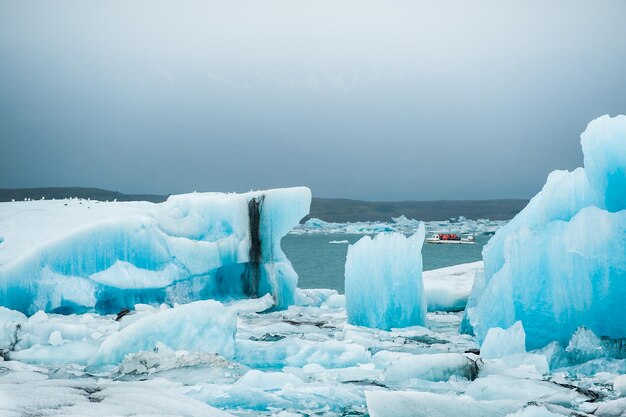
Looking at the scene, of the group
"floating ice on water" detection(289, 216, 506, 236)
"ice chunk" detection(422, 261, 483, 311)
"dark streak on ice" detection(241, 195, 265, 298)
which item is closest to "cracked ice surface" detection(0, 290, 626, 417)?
"ice chunk" detection(422, 261, 483, 311)

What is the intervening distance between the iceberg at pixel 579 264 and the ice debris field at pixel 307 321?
0.02m

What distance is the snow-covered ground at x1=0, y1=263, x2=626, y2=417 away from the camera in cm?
605

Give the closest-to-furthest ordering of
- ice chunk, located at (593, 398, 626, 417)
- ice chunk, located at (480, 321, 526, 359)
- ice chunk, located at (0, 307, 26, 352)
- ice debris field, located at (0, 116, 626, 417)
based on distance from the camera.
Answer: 1. ice chunk, located at (593, 398, 626, 417)
2. ice debris field, located at (0, 116, 626, 417)
3. ice chunk, located at (480, 321, 526, 359)
4. ice chunk, located at (0, 307, 26, 352)

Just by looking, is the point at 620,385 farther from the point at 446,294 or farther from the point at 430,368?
the point at 446,294

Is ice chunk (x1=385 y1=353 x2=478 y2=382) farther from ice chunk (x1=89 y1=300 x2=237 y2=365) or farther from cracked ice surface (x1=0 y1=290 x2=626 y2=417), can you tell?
ice chunk (x1=89 y1=300 x2=237 y2=365)

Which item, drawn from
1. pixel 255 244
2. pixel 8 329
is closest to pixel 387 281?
pixel 255 244

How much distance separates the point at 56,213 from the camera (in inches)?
641

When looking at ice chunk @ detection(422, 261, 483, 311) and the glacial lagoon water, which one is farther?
the glacial lagoon water

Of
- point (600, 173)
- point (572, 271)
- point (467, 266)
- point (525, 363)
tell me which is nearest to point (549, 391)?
point (525, 363)

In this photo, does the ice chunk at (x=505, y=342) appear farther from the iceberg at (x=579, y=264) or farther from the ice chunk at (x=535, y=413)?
the ice chunk at (x=535, y=413)

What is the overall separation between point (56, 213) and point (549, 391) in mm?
13052

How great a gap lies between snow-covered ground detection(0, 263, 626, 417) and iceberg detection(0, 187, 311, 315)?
160 cm

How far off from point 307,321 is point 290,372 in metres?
5.42

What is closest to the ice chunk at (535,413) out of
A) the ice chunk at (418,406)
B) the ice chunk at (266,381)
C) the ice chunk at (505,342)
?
the ice chunk at (418,406)
